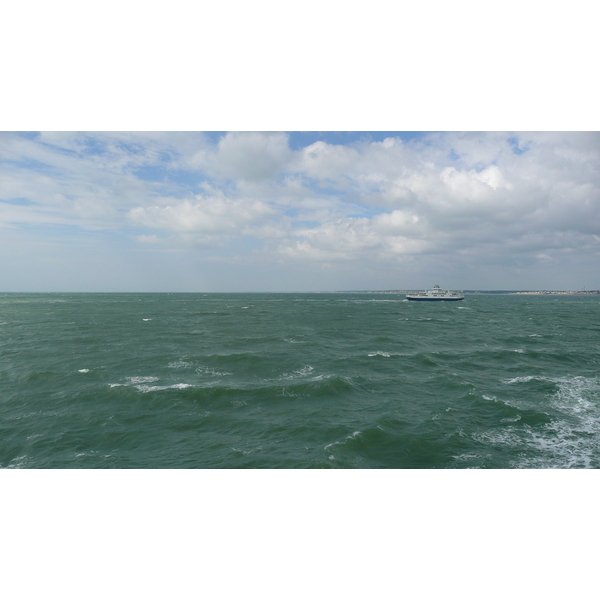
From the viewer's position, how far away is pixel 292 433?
1558cm

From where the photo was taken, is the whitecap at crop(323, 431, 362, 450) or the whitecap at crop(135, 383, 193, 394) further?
the whitecap at crop(135, 383, 193, 394)

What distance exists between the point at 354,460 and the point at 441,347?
92.1 feet

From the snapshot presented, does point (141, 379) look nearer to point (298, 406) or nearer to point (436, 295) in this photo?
point (298, 406)

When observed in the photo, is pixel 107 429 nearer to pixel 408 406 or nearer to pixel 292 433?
pixel 292 433

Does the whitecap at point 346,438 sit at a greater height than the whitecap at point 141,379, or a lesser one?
lesser

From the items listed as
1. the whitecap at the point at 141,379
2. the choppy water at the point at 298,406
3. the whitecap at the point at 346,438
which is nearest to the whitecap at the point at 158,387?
the choppy water at the point at 298,406

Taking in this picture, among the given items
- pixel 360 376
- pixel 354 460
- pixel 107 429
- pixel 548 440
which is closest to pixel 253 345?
pixel 360 376

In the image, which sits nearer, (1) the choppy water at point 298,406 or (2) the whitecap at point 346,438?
(1) the choppy water at point 298,406

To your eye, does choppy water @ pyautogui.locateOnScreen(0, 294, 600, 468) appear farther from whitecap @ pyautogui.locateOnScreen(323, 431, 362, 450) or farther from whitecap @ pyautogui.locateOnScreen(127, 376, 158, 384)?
whitecap @ pyautogui.locateOnScreen(127, 376, 158, 384)

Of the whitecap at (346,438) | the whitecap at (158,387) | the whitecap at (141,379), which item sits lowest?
the whitecap at (346,438)

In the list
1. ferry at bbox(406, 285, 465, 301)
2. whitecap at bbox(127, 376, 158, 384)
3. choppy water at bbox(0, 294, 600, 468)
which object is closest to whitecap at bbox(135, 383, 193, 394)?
choppy water at bbox(0, 294, 600, 468)

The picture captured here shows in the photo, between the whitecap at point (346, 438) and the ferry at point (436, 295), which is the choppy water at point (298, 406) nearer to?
the whitecap at point (346, 438)

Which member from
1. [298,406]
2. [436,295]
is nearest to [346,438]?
[298,406]

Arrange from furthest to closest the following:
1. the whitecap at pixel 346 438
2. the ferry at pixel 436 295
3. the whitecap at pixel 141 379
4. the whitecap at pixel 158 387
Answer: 1. the ferry at pixel 436 295
2. the whitecap at pixel 141 379
3. the whitecap at pixel 158 387
4. the whitecap at pixel 346 438
